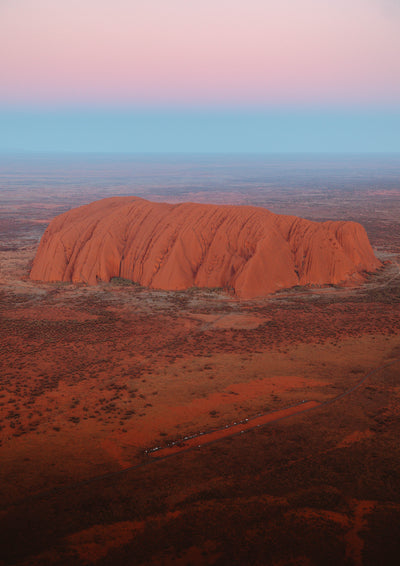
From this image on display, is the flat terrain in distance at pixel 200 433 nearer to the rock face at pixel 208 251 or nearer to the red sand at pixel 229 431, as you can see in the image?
the red sand at pixel 229 431

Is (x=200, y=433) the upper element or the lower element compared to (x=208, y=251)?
lower

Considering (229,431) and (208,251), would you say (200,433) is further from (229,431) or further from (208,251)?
(208,251)

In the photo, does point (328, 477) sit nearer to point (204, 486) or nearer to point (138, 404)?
point (204, 486)

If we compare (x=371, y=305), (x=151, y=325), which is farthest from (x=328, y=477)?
(x=371, y=305)

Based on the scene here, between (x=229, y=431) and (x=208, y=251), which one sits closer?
(x=229, y=431)

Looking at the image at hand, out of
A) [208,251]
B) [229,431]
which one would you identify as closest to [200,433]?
[229,431]

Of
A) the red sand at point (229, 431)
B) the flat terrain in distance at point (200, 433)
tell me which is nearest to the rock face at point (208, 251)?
the flat terrain in distance at point (200, 433)
